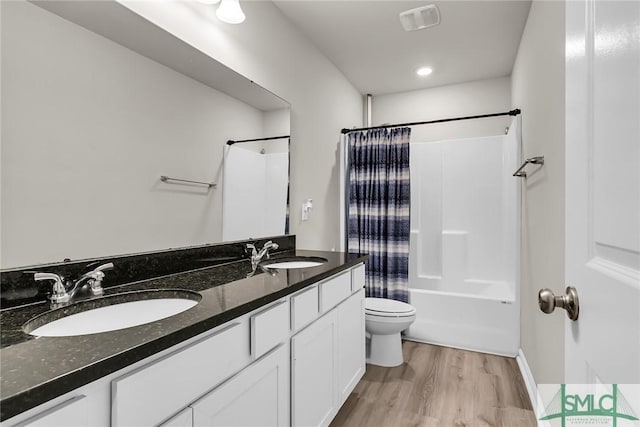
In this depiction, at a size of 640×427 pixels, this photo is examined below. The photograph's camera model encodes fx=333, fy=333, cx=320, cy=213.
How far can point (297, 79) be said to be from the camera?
2482 millimetres

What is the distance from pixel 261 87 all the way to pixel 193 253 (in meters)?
1.10

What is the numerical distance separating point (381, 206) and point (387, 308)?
2.93 feet

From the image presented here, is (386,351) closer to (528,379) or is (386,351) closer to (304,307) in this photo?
(528,379)

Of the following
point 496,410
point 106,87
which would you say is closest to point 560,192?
point 496,410

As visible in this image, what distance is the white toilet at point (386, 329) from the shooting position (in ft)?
7.88

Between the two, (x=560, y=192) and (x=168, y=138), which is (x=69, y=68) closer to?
(x=168, y=138)

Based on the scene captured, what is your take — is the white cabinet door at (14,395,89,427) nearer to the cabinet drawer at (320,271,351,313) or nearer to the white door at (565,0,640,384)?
the white door at (565,0,640,384)

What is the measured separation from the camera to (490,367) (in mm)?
2451

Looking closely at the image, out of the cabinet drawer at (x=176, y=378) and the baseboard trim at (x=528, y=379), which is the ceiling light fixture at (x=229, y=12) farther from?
the baseboard trim at (x=528, y=379)

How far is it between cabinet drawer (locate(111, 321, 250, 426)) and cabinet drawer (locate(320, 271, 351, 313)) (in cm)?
59

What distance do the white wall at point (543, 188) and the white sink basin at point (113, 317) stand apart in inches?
61.2

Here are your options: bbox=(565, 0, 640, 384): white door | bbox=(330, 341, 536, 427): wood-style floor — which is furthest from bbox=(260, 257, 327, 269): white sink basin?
bbox=(565, 0, 640, 384): white door

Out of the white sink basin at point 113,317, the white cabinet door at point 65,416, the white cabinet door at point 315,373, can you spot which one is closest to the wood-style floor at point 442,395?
the white cabinet door at point 315,373

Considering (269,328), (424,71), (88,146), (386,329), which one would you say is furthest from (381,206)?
(88,146)
